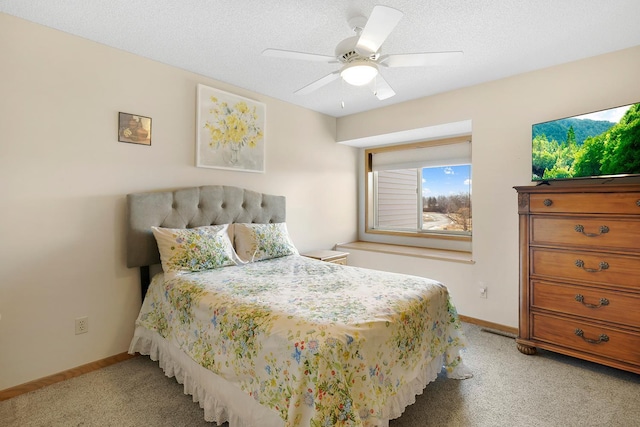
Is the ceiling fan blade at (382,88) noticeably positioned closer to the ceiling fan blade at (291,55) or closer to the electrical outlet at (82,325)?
the ceiling fan blade at (291,55)

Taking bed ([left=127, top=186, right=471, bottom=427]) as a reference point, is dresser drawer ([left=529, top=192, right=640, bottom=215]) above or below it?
above

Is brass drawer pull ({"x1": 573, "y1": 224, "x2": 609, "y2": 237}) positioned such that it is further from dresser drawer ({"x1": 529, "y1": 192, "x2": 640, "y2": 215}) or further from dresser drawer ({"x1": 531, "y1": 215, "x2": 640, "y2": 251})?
dresser drawer ({"x1": 529, "y1": 192, "x2": 640, "y2": 215})

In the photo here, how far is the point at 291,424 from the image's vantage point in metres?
1.24

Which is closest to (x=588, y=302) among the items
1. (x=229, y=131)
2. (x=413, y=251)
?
(x=413, y=251)

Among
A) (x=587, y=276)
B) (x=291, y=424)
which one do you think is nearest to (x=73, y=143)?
(x=291, y=424)

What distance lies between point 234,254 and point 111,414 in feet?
4.28

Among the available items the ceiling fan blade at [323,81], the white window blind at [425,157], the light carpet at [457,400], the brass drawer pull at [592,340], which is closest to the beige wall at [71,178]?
the light carpet at [457,400]

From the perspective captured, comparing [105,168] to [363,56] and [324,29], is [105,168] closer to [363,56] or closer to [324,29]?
[324,29]

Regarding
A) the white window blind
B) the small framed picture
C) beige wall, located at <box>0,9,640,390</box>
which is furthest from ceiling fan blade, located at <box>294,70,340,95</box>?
the white window blind

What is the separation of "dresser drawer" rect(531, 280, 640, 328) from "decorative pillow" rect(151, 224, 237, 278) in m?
2.47

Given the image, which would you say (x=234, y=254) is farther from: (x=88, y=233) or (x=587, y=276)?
(x=587, y=276)

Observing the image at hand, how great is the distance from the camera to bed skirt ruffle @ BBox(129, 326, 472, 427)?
1520 mm

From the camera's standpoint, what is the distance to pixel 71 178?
2.26 meters

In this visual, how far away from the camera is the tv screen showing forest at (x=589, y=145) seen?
2178 mm
